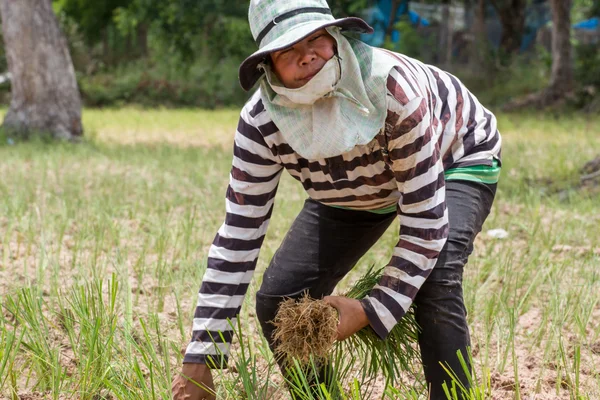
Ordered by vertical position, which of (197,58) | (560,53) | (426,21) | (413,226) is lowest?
(197,58)

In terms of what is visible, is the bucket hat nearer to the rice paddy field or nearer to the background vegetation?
the rice paddy field

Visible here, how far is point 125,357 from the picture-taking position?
2373 mm

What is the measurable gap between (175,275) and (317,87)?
66.4 inches

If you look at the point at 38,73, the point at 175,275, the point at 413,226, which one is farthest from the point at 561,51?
the point at 413,226

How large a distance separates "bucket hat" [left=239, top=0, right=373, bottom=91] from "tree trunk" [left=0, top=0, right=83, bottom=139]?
7.43 m

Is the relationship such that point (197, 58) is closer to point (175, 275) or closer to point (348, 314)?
point (175, 275)

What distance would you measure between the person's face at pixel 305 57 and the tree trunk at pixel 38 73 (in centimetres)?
749

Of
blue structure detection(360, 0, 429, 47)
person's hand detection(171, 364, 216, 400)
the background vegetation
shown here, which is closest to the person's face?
person's hand detection(171, 364, 216, 400)

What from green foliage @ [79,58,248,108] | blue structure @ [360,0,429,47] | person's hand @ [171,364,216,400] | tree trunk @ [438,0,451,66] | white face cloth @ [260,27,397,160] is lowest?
green foliage @ [79,58,248,108]

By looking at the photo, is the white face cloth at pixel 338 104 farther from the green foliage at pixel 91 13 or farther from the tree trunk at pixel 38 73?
the green foliage at pixel 91 13

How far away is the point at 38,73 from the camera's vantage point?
8961mm

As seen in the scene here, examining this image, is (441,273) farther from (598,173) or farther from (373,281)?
(598,173)

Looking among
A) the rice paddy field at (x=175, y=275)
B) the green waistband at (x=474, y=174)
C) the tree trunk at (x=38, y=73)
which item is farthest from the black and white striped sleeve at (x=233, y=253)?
the tree trunk at (x=38, y=73)

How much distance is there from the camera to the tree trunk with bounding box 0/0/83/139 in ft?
28.8
